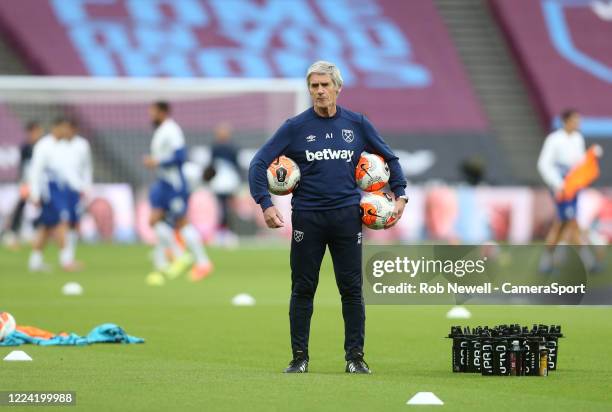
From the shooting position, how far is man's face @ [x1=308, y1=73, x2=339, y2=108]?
988 cm

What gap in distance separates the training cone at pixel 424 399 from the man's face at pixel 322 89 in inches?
90.3

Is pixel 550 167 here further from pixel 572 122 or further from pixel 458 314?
pixel 458 314

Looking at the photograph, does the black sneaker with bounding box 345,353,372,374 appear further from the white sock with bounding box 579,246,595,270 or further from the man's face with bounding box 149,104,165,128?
the man's face with bounding box 149,104,165,128

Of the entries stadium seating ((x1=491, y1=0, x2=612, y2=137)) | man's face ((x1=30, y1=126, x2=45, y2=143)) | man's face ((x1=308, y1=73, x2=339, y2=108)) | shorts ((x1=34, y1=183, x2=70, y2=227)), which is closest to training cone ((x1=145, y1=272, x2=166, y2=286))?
shorts ((x1=34, y1=183, x2=70, y2=227))

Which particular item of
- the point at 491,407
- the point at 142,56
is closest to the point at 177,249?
the point at 491,407

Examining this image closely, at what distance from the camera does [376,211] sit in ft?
Answer: 33.3

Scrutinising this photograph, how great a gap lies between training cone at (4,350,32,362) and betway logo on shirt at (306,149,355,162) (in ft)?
9.10

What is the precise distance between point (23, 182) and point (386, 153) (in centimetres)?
1988

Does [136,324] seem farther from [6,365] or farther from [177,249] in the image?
[177,249]

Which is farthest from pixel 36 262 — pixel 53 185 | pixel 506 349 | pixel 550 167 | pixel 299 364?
pixel 506 349

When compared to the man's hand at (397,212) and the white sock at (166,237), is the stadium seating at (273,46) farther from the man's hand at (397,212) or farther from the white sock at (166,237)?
the man's hand at (397,212)

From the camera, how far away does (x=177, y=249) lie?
21.7m

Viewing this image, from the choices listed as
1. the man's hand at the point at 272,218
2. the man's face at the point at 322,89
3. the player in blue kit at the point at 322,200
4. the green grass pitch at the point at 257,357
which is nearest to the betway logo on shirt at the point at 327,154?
the player in blue kit at the point at 322,200

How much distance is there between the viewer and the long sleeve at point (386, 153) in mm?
10266
